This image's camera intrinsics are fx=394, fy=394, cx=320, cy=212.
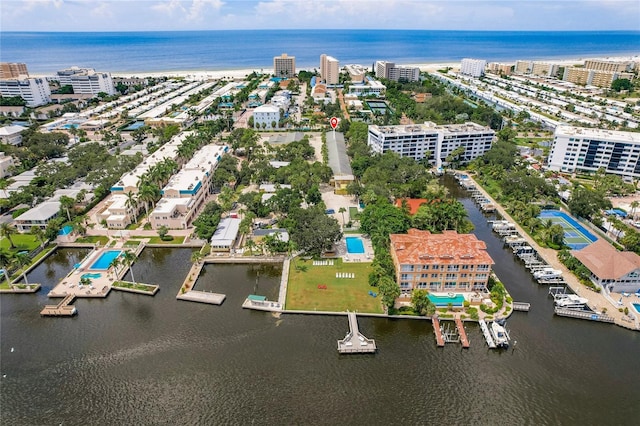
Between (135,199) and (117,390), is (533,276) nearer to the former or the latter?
(117,390)

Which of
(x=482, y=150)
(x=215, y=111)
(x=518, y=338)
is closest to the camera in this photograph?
(x=518, y=338)

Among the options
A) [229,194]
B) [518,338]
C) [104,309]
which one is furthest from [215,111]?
[518,338]

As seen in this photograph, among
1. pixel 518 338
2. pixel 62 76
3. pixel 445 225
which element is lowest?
pixel 518 338

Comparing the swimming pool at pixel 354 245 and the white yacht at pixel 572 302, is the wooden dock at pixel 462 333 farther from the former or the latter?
the swimming pool at pixel 354 245

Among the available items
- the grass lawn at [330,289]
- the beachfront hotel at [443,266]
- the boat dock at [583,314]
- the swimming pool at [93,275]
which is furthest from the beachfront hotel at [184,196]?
the boat dock at [583,314]

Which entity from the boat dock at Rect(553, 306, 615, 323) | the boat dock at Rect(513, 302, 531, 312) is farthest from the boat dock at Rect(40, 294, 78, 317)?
the boat dock at Rect(553, 306, 615, 323)
